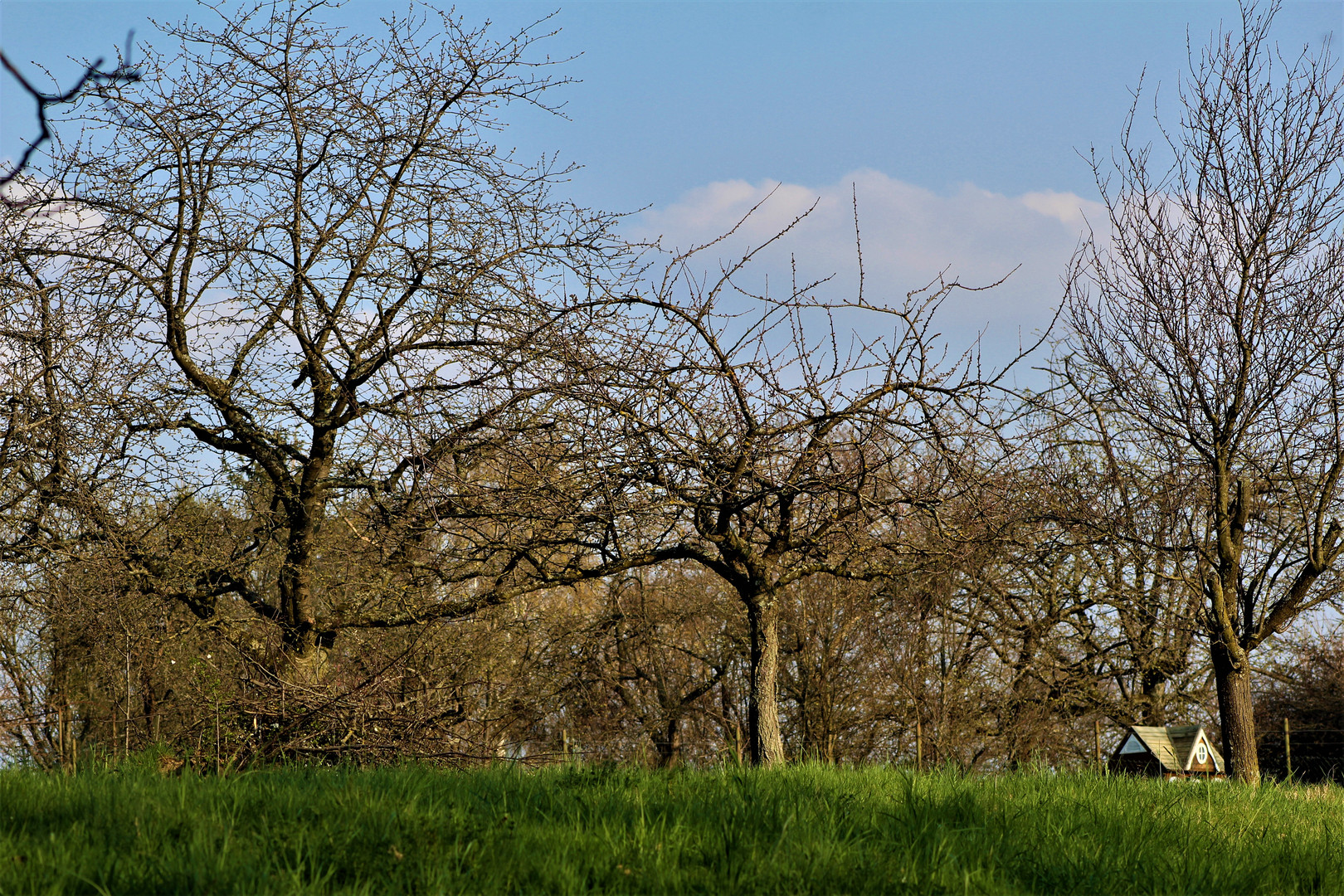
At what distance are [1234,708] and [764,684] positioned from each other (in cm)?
594

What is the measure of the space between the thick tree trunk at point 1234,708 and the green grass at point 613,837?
17.5 feet

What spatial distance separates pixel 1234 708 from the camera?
427 inches

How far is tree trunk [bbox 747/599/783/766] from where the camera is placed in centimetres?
824

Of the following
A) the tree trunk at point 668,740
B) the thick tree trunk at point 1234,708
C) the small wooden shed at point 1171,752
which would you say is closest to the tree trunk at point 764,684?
the thick tree trunk at point 1234,708

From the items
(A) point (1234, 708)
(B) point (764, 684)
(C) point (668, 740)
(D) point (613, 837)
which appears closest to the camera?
(D) point (613, 837)

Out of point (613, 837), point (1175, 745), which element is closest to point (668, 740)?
point (1175, 745)

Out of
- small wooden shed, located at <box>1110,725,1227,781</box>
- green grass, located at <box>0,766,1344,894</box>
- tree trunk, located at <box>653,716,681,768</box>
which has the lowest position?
tree trunk, located at <box>653,716,681,768</box>

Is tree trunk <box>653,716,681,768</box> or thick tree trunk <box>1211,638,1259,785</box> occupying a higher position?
thick tree trunk <box>1211,638,1259,785</box>

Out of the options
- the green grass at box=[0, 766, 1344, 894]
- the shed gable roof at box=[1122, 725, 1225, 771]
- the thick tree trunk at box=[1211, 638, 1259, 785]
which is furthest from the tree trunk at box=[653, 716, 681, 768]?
the green grass at box=[0, 766, 1344, 894]

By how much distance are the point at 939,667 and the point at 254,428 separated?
41.4 ft

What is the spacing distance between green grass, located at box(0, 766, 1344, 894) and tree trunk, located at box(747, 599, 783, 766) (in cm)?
235

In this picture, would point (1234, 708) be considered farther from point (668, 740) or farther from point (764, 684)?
point (668, 740)

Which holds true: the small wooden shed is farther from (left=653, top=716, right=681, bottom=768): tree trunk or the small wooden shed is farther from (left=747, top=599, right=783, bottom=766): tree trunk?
(left=653, top=716, right=681, bottom=768): tree trunk

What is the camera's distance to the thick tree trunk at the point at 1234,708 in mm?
10602
